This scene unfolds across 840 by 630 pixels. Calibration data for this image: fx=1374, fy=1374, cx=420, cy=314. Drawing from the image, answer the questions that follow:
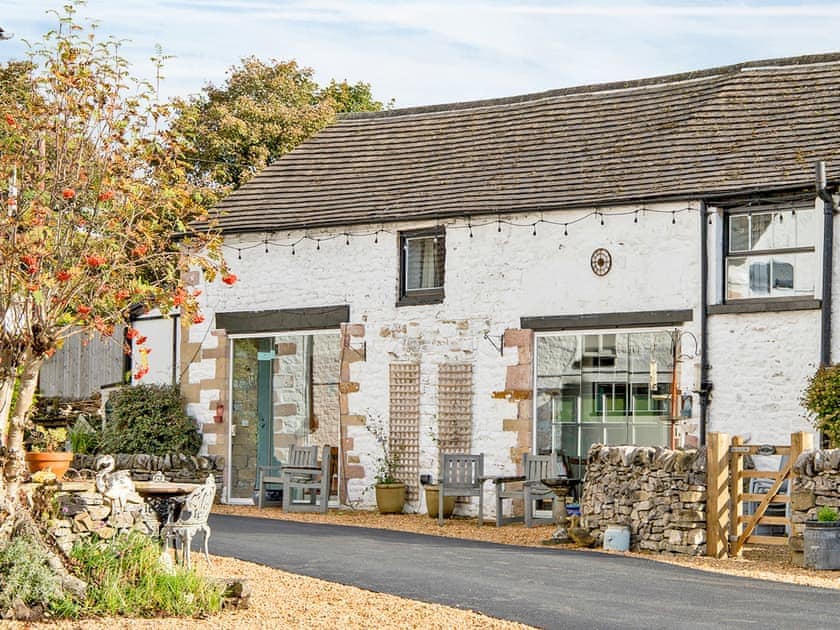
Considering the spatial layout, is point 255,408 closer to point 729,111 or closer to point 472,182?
point 472,182

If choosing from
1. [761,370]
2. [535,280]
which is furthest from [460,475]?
[761,370]

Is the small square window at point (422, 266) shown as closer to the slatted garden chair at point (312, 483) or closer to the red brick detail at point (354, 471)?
the red brick detail at point (354, 471)

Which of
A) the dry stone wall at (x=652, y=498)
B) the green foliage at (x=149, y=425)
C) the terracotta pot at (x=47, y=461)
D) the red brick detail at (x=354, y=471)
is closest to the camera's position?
the terracotta pot at (x=47, y=461)

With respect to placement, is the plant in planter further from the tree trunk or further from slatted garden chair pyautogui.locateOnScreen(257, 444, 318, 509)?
the tree trunk

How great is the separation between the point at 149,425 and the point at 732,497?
9.59m

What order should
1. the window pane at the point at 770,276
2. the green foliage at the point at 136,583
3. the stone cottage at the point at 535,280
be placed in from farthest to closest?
the stone cottage at the point at 535,280 < the window pane at the point at 770,276 < the green foliage at the point at 136,583

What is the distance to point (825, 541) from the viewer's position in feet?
42.5

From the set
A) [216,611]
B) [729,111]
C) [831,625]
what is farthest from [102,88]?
[729,111]

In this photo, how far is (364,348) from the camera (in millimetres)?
19578

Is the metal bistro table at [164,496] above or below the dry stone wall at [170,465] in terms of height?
above

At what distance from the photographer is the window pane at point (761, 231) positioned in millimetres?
17000

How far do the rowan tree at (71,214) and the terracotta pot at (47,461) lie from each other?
0.30 m

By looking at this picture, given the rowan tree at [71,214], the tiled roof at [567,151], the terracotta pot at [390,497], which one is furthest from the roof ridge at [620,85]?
the rowan tree at [71,214]

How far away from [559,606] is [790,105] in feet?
33.3
